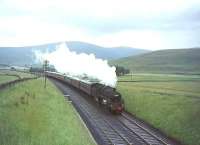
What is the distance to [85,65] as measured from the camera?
62625 mm

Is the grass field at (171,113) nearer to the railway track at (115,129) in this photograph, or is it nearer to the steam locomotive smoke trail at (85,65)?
the railway track at (115,129)

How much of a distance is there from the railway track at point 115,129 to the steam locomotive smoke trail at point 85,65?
704 cm

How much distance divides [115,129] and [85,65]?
3122cm

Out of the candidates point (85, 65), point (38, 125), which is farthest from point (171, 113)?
point (85, 65)

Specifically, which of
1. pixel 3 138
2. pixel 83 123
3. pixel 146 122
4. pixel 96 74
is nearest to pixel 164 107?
pixel 146 122

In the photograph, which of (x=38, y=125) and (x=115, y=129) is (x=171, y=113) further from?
(x=38, y=125)

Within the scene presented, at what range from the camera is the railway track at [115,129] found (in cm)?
2841

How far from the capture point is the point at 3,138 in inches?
909

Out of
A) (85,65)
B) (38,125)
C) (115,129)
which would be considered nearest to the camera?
(38,125)

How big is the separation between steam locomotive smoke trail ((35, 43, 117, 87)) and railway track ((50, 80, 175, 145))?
7.04 m

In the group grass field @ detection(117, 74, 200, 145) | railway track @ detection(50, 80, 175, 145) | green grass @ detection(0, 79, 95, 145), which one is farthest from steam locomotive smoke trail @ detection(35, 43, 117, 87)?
green grass @ detection(0, 79, 95, 145)

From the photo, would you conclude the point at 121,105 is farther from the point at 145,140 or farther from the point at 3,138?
the point at 3,138

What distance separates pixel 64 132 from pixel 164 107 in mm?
15372

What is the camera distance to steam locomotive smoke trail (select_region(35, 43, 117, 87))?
49.9 m
